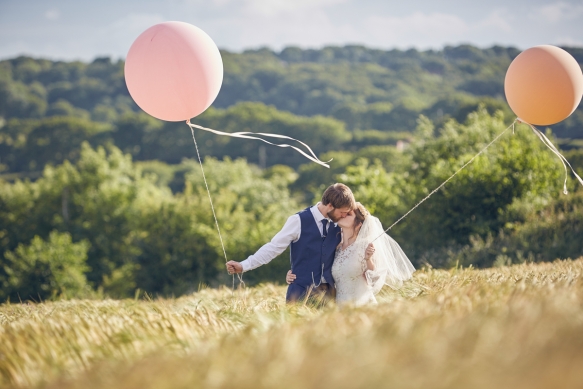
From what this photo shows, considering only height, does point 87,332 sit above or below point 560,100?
below

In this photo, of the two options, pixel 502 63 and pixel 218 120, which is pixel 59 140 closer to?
pixel 218 120

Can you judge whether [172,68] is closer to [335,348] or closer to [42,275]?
[335,348]

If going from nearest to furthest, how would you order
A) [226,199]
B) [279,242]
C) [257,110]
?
[279,242] < [226,199] < [257,110]

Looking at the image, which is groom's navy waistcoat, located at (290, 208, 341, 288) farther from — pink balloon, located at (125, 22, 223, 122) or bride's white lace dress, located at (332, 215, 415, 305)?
pink balloon, located at (125, 22, 223, 122)

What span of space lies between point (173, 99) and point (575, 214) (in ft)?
44.9

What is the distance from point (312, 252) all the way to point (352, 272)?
48cm

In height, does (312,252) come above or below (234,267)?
above

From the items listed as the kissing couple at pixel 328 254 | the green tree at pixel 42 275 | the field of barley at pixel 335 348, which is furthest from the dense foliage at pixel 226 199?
the field of barley at pixel 335 348

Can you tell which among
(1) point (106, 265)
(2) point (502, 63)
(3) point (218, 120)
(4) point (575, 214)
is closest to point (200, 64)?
(4) point (575, 214)

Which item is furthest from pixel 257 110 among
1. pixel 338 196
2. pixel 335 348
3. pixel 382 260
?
pixel 335 348

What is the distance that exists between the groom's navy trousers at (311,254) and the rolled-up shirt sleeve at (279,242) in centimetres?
7

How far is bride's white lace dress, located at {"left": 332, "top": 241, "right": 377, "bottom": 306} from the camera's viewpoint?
6555 mm

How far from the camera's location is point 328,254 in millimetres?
6625

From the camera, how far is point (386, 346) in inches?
119
